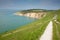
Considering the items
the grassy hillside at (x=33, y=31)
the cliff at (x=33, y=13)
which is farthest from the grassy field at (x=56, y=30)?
the cliff at (x=33, y=13)

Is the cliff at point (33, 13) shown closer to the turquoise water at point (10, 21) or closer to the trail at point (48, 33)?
the turquoise water at point (10, 21)

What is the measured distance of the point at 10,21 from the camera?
11.6ft

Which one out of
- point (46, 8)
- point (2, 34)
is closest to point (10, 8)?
point (2, 34)

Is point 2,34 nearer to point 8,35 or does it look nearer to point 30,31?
point 8,35

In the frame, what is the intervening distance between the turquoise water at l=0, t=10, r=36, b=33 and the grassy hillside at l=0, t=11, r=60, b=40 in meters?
0.12

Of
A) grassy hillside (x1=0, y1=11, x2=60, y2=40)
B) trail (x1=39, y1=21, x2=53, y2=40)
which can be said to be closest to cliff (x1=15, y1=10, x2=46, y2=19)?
grassy hillside (x1=0, y1=11, x2=60, y2=40)

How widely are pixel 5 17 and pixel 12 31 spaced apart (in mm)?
439

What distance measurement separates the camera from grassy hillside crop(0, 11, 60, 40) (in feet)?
10.9

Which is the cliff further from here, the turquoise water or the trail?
the trail

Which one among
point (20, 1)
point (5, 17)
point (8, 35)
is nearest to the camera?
point (8, 35)

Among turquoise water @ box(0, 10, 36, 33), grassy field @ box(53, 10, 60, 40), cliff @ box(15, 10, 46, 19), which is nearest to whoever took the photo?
turquoise water @ box(0, 10, 36, 33)

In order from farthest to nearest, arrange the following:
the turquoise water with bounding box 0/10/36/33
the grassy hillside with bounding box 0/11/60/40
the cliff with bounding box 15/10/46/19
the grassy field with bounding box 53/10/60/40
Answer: the cliff with bounding box 15/10/46/19, the grassy field with bounding box 53/10/60/40, the turquoise water with bounding box 0/10/36/33, the grassy hillside with bounding box 0/11/60/40

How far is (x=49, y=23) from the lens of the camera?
380 cm

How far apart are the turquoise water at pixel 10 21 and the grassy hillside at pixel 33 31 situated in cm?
12
